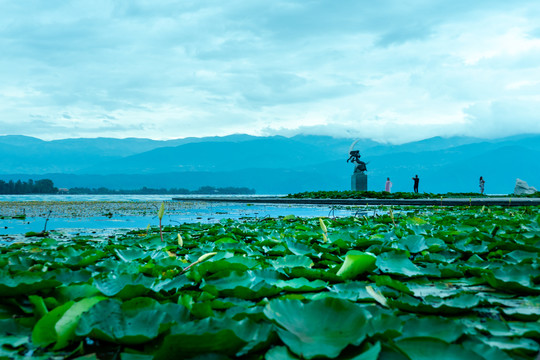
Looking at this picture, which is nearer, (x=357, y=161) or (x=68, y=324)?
(x=68, y=324)

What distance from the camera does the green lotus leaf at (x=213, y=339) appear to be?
2.51ft

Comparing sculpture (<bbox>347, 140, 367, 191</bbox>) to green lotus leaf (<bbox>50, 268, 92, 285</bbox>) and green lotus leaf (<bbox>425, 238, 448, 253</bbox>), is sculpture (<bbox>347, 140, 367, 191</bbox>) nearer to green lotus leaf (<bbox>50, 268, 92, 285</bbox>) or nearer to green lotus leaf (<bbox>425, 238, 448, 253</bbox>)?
green lotus leaf (<bbox>425, 238, 448, 253</bbox>)

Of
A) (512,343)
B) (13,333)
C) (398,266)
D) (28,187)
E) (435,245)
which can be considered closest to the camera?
(512,343)

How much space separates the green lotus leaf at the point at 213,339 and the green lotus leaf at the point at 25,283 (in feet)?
2.22

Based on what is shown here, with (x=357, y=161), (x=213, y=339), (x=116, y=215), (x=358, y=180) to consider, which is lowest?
(x=116, y=215)

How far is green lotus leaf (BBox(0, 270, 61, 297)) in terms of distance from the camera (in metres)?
1.29

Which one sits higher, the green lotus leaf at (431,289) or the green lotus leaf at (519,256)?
the green lotus leaf at (519,256)

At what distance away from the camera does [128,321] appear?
101 cm

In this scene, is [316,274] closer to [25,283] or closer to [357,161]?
[25,283]

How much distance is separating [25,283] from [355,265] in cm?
123

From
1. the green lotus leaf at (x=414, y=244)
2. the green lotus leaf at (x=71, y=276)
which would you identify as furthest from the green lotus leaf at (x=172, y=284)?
the green lotus leaf at (x=414, y=244)

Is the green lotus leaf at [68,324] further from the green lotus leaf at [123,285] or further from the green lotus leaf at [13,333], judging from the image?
the green lotus leaf at [123,285]

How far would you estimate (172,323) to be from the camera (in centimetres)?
97

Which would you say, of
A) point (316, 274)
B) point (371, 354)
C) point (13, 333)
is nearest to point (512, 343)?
point (371, 354)
